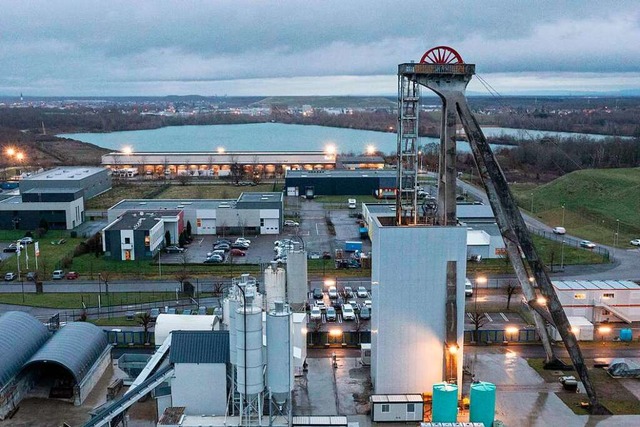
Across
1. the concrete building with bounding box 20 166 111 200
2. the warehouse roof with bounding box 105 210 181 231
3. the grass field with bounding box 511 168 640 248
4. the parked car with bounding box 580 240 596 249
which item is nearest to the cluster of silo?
the warehouse roof with bounding box 105 210 181 231

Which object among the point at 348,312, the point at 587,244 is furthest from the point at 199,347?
the point at 587,244

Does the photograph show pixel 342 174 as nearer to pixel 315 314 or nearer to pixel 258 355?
pixel 315 314

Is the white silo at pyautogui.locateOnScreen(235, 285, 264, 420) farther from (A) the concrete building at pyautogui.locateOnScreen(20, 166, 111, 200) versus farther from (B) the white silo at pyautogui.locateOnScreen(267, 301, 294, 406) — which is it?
(A) the concrete building at pyautogui.locateOnScreen(20, 166, 111, 200)

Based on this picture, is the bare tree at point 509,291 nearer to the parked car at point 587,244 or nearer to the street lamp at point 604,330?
the street lamp at point 604,330

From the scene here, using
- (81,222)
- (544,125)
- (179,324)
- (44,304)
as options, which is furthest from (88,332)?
(544,125)

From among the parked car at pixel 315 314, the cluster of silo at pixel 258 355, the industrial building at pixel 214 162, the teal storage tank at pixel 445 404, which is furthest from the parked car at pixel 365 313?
the industrial building at pixel 214 162
